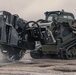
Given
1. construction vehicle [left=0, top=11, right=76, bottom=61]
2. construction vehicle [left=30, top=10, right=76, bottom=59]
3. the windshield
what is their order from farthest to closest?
the windshield
construction vehicle [left=30, top=10, right=76, bottom=59]
construction vehicle [left=0, top=11, right=76, bottom=61]

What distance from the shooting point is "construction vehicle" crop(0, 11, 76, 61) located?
17.8 metres

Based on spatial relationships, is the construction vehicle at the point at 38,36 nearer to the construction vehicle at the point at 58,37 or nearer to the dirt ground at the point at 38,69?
the construction vehicle at the point at 58,37

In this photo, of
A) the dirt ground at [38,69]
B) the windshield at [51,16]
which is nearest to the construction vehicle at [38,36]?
the windshield at [51,16]

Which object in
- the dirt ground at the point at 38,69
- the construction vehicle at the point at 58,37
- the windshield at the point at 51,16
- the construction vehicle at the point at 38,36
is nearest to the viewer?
the dirt ground at the point at 38,69

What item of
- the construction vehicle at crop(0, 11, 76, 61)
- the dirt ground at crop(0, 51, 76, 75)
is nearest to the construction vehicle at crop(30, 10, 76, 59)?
the construction vehicle at crop(0, 11, 76, 61)

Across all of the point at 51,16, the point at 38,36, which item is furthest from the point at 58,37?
the point at 51,16

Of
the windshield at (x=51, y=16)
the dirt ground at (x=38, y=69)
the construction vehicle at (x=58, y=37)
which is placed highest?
the windshield at (x=51, y=16)

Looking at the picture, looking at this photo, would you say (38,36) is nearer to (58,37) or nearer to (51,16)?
(58,37)

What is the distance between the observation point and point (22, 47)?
19234 millimetres

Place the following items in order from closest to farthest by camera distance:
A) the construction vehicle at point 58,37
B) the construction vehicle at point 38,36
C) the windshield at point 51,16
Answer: the construction vehicle at point 38,36 → the construction vehicle at point 58,37 → the windshield at point 51,16

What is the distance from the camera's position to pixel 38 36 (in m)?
19.5

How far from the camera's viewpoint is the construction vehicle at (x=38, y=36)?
17.8m

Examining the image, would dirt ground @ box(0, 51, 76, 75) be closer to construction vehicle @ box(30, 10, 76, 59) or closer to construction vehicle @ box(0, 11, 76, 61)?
construction vehicle @ box(0, 11, 76, 61)

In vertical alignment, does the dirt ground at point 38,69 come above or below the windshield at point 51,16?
below
